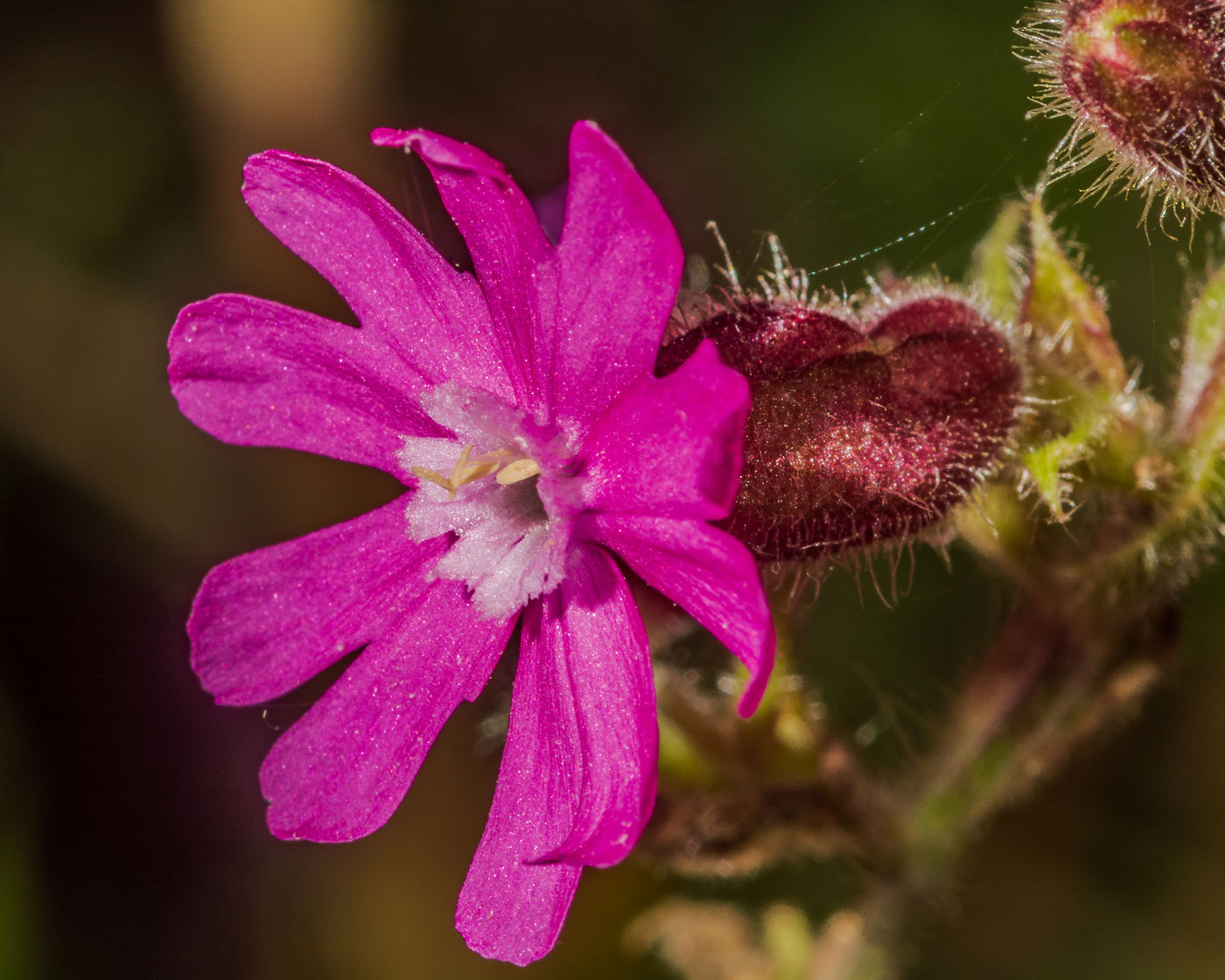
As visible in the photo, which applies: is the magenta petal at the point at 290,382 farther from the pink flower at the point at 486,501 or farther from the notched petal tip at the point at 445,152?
the notched petal tip at the point at 445,152

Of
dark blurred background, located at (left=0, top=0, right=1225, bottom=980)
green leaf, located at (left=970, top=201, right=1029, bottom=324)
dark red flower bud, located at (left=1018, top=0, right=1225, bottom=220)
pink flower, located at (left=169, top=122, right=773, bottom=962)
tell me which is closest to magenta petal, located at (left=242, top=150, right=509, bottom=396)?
pink flower, located at (left=169, top=122, right=773, bottom=962)

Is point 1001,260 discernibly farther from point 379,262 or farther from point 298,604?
point 298,604

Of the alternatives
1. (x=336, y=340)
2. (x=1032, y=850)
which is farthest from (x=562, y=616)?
(x=1032, y=850)

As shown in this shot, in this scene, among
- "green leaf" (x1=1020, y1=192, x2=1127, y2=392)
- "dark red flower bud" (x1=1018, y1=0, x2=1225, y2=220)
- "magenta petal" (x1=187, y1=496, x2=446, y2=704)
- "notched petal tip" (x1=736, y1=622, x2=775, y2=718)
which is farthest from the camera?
"green leaf" (x1=1020, y1=192, x2=1127, y2=392)

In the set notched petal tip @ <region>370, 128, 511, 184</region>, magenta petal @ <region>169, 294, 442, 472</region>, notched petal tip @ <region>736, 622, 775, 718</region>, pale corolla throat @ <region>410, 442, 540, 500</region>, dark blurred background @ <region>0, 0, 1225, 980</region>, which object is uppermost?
notched petal tip @ <region>370, 128, 511, 184</region>

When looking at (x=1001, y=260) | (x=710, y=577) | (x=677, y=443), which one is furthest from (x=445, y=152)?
(x=1001, y=260)

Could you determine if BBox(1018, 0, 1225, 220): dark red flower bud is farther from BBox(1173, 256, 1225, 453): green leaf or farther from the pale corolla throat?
the pale corolla throat

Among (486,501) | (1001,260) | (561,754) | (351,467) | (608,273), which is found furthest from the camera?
(351,467)
